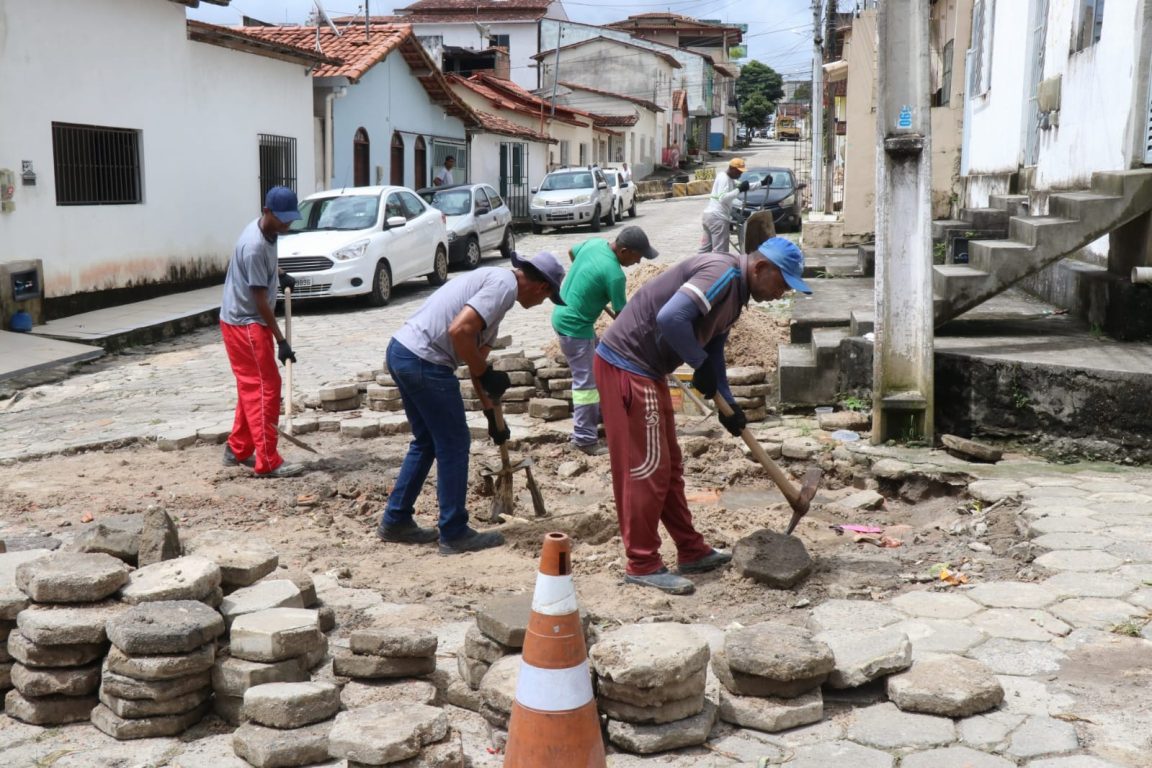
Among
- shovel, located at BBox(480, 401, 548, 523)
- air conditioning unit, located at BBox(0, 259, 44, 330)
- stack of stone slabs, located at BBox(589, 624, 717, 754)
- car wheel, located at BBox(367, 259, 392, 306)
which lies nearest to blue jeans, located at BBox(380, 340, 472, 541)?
shovel, located at BBox(480, 401, 548, 523)

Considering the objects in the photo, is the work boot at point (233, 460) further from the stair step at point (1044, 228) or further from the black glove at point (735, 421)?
the stair step at point (1044, 228)

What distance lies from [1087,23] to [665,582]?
6892mm

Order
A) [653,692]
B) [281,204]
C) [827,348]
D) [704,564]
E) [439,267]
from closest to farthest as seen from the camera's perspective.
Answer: [653,692]
[704,564]
[281,204]
[827,348]
[439,267]

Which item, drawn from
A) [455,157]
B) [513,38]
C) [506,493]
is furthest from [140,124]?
[513,38]

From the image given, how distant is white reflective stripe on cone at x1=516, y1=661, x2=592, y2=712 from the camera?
3.32m

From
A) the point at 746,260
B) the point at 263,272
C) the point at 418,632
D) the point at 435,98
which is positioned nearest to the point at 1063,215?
the point at 746,260

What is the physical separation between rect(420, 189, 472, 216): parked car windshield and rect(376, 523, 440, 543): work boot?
14.9 m

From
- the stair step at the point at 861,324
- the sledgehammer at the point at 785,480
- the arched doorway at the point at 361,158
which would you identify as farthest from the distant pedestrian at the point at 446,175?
the sledgehammer at the point at 785,480

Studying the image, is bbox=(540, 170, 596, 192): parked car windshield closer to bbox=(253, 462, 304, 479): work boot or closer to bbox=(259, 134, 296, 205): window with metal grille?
bbox=(259, 134, 296, 205): window with metal grille

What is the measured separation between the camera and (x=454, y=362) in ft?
18.6

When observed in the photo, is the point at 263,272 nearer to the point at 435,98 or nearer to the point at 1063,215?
the point at 1063,215

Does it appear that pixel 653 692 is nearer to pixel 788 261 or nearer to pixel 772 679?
pixel 772 679

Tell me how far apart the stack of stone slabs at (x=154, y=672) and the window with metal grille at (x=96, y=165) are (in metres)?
11.3

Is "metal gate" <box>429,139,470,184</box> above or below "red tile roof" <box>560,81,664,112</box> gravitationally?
below
